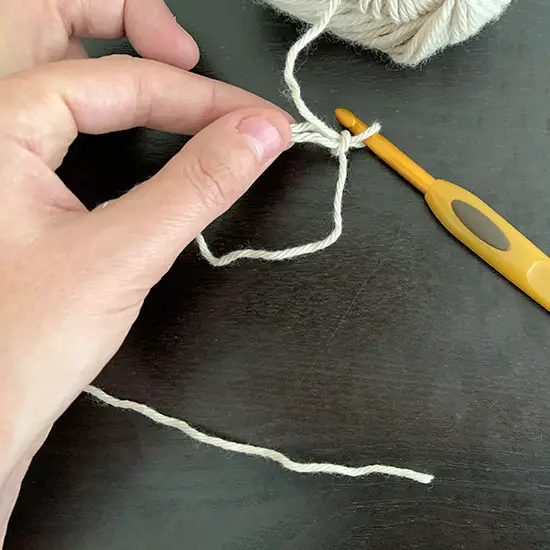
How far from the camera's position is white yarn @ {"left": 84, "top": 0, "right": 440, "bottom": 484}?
0.59 metres

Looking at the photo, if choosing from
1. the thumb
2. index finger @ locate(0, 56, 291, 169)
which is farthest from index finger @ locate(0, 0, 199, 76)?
the thumb

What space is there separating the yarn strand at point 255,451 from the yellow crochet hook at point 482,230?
0.68 feet

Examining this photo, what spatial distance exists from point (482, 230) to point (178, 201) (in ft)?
0.97

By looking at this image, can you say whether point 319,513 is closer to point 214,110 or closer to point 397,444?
Answer: point 397,444

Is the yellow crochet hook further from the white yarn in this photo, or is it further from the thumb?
the thumb

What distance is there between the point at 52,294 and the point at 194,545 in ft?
0.89

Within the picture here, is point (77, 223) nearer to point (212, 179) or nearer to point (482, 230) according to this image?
point (212, 179)

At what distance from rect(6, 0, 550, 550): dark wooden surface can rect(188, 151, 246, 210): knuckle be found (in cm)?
13

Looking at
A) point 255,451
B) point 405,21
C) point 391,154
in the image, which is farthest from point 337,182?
point 255,451

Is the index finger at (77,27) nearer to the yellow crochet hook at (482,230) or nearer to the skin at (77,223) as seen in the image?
the skin at (77,223)

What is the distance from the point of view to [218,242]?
2.09ft

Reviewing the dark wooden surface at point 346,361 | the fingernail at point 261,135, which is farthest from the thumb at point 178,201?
the dark wooden surface at point 346,361

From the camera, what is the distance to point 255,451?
60 cm

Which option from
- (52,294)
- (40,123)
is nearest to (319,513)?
(52,294)
